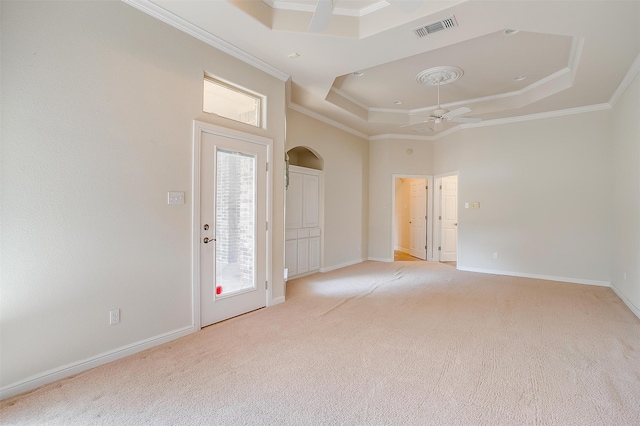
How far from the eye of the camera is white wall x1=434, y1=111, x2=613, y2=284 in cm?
517

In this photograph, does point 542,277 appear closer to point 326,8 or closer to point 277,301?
point 277,301

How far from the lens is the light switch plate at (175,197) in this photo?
2.95m

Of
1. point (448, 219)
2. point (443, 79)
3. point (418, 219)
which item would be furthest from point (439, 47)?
point (418, 219)

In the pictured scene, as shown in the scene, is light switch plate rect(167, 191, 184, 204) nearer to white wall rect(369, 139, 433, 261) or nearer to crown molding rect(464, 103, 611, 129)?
white wall rect(369, 139, 433, 261)

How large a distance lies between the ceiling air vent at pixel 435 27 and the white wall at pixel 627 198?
2.59m

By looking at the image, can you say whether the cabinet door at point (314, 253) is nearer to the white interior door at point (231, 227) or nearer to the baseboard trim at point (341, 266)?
the baseboard trim at point (341, 266)

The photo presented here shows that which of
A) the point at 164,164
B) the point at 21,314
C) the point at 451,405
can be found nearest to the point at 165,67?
the point at 164,164

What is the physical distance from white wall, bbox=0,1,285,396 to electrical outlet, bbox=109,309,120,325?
0.16 ft

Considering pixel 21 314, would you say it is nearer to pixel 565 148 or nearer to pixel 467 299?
pixel 467 299

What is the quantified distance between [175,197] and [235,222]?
2.53ft

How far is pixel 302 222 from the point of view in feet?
19.1

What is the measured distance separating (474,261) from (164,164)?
5917 millimetres

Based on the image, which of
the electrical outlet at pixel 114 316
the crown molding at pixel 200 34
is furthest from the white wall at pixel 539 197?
the electrical outlet at pixel 114 316

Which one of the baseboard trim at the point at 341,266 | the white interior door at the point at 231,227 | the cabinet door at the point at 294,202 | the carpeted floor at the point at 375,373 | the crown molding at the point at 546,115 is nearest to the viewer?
the carpeted floor at the point at 375,373
